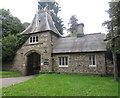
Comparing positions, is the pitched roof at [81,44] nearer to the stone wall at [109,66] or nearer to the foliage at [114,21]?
the stone wall at [109,66]

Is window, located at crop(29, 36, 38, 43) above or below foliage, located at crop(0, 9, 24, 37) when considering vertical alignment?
below

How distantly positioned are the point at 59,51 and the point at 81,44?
3322 mm

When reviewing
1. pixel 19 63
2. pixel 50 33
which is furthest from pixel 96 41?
pixel 19 63

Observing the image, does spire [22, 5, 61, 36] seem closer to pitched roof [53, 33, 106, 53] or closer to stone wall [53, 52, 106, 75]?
pitched roof [53, 33, 106, 53]

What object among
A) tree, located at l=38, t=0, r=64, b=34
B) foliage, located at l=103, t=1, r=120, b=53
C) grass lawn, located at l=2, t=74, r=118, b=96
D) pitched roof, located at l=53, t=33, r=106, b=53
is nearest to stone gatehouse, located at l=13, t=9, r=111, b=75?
pitched roof, located at l=53, t=33, r=106, b=53

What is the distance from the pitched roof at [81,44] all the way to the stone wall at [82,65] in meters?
0.68

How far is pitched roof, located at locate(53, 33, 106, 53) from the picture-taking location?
40.0 ft

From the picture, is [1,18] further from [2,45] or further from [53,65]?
[53,65]

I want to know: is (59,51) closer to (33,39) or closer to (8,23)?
(33,39)

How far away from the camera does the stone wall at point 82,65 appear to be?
11352 mm

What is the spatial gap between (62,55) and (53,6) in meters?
28.7

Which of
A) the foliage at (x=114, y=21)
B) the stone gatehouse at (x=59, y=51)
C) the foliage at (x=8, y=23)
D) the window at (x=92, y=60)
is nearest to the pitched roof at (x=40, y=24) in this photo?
the stone gatehouse at (x=59, y=51)

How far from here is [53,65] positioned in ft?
45.5

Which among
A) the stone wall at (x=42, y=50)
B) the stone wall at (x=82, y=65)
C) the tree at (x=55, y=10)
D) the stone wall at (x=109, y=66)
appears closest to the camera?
the stone wall at (x=109, y=66)
